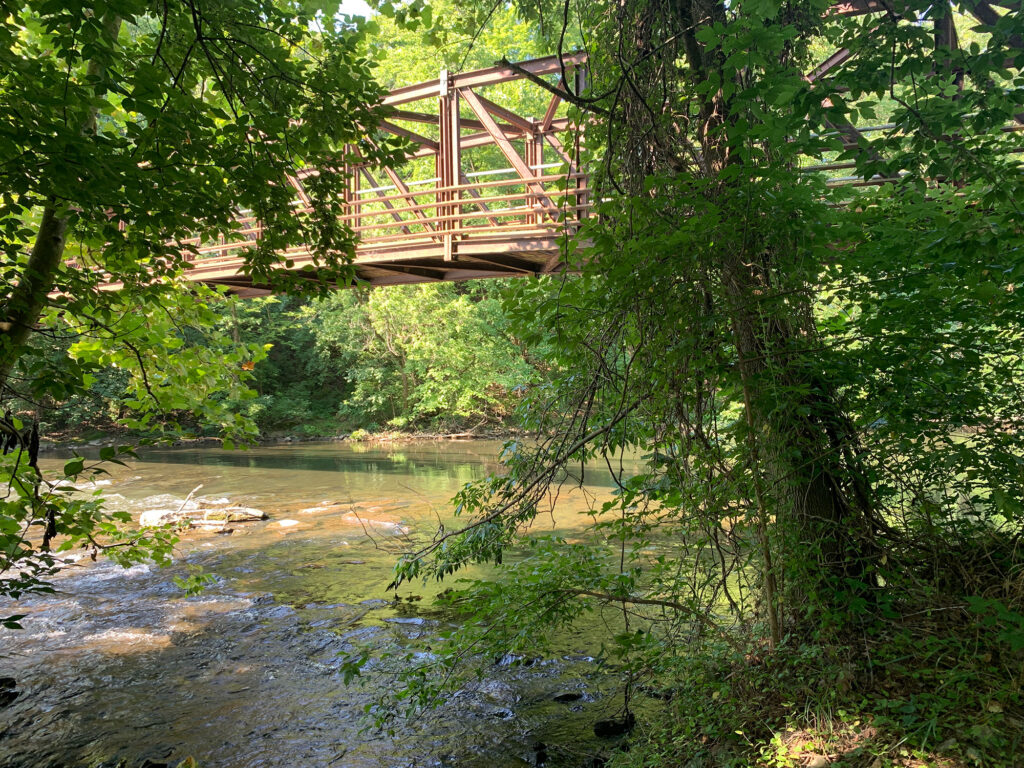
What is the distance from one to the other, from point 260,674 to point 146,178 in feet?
12.6

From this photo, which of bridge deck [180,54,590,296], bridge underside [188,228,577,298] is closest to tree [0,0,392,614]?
bridge deck [180,54,590,296]

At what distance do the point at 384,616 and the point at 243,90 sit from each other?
459cm

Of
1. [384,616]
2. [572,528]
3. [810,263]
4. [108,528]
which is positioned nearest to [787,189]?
[810,263]

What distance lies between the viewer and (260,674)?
200 inches

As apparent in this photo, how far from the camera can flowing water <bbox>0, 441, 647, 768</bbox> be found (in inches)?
156

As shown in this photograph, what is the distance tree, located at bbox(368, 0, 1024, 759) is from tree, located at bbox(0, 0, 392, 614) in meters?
1.44

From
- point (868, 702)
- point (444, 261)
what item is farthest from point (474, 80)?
point (868, 702)

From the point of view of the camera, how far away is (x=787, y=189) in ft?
8.77

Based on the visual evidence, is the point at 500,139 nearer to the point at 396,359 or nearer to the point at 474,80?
the point at 474,80

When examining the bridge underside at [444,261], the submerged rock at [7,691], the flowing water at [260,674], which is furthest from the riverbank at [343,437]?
the submerged rock at [7,691]

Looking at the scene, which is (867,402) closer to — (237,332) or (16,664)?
(16,664)

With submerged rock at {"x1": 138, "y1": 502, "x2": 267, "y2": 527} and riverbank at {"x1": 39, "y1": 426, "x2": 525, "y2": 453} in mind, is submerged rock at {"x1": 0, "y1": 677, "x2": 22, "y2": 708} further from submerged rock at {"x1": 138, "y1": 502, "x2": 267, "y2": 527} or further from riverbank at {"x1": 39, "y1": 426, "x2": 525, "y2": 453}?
riverbank at {"x1": 39, "y1": 426, "x2": 525, "y2": 453}

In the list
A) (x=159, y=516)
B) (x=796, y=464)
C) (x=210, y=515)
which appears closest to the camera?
(x=796, y=464)

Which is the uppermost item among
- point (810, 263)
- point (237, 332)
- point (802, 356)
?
point (237, 332)
